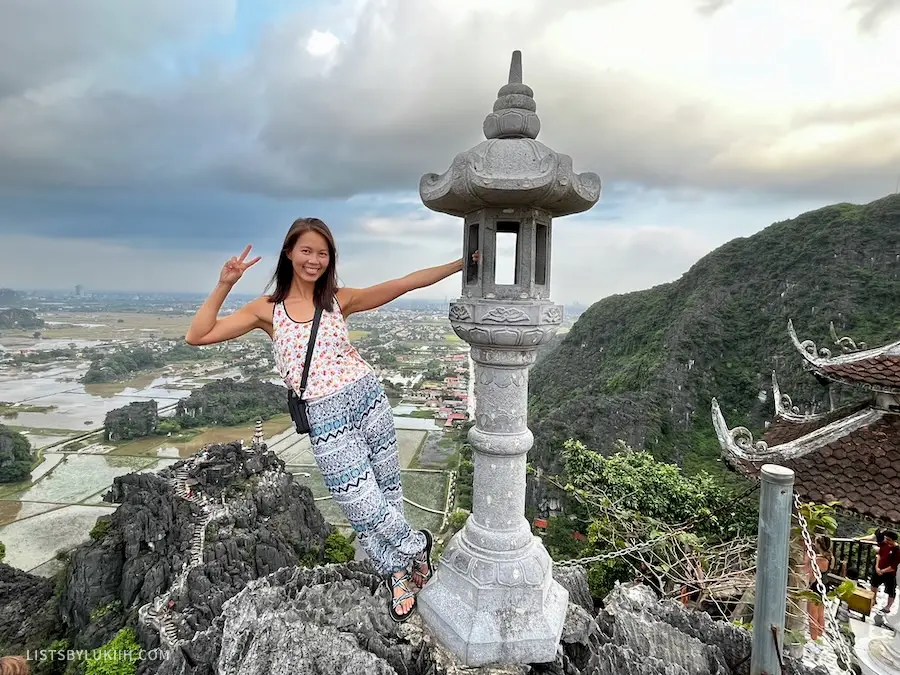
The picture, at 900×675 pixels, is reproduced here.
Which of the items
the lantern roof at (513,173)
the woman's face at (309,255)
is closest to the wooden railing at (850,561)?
the lantern roof at (513,173)

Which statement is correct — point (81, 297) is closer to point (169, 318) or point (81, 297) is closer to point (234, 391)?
point (169, 318)

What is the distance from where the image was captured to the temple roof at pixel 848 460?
4.97 metres

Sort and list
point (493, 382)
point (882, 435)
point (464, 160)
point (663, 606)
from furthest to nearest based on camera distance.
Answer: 1. point (882, 435)
2. point (663, 606)
3. point (493, 382)
4. point (464, 160)

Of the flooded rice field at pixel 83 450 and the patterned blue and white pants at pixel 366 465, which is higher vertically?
the patterned blue and white pants at pixel 366 465

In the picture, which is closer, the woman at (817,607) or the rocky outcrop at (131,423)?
the woman at (817,607)

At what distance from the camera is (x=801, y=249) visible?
156 feet

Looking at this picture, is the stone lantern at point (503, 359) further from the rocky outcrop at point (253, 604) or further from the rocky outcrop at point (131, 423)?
the rocky outcrop at point (131, 423)

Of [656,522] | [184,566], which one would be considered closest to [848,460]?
[656,522]

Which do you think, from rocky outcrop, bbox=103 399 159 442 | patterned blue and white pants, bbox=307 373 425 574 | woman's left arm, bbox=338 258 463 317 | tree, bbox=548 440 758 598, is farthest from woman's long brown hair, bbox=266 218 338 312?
rocky outcrop, bbox=103 399 159 442

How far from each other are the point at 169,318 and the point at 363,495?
14072 cm

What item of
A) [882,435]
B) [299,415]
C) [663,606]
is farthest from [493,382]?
[882,435]

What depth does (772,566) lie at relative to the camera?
7.31 feet

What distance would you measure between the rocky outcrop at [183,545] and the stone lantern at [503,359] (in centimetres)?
1481

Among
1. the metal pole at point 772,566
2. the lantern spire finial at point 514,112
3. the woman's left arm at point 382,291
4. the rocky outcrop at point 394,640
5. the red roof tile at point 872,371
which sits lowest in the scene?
the rocky outcrop at point 394,640
